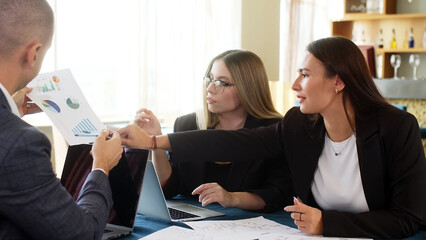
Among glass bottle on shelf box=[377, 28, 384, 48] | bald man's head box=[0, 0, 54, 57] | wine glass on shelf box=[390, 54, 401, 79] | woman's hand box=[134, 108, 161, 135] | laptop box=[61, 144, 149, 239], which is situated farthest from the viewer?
glass bottle on shelf box=[377, 28, 384, 48]

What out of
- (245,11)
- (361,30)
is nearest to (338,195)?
(245,11)

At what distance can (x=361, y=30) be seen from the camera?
24.0 ft

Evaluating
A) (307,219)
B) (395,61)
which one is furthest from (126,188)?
(395,61)

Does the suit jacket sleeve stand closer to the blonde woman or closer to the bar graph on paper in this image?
the bar graph on paper

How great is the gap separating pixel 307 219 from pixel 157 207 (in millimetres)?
483

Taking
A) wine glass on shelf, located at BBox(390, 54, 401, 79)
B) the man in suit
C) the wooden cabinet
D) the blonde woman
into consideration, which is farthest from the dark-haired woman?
the wooden cabinet

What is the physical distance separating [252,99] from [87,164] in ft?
2.90

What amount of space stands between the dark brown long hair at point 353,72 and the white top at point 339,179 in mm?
125

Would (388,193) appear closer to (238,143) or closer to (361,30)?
(238,143)

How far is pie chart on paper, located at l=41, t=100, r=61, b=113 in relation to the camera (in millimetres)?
1671

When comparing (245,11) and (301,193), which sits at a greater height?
(245,11)

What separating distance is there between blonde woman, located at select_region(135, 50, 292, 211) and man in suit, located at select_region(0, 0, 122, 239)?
0.89 m

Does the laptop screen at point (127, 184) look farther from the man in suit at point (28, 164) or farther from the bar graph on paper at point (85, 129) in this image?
the man in suit at point (28, 164)

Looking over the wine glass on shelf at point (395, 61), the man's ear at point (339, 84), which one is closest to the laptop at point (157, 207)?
the man's ear at point (339, 84)
